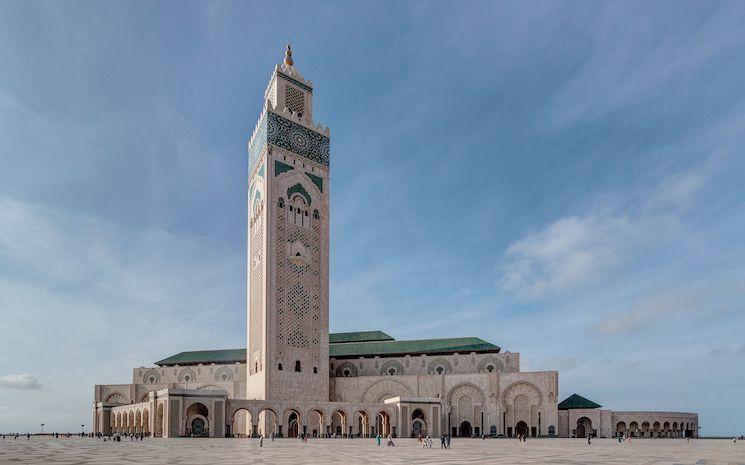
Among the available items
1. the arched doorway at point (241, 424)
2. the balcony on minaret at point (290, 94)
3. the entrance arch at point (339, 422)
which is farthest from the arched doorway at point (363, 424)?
the balcony on minaret at point (290, 94)

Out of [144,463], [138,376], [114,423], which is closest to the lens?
[144,463]

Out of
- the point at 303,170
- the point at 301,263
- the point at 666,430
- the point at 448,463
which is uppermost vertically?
the point at 303,170

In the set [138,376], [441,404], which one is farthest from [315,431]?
[138,376]

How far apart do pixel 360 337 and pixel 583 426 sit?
2201 centimetres

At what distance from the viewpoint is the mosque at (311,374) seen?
47906 mm

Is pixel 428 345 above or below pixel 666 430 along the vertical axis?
above

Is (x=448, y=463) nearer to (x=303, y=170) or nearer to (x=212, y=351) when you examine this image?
(x=303, y=170)

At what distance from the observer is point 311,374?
166 feet

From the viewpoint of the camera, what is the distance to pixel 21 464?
65.4ft

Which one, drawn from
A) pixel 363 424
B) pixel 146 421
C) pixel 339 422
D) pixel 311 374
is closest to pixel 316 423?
pixel 339 422

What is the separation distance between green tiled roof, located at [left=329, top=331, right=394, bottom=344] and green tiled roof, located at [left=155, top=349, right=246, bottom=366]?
9036 millimetres

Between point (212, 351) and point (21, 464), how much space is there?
43444mm

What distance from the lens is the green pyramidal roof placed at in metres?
56.5

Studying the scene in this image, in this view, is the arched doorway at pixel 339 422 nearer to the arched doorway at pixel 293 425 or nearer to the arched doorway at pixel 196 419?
the arched doorway at pixel 293 425
